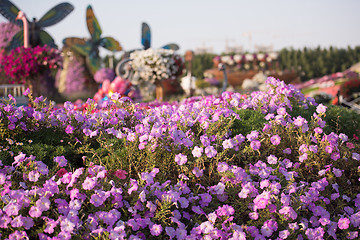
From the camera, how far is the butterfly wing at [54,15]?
1647 cm

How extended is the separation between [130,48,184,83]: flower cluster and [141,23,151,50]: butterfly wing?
872cm

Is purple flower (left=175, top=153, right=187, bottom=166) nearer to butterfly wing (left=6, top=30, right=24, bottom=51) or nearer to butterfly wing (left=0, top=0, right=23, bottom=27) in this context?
butterfly wing (left=6, top=30, right=24, bottom=51)

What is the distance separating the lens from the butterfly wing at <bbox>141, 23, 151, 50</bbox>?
1838 cm

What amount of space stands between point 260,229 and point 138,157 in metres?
1.19

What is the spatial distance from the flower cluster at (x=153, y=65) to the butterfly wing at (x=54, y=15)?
27.3 ft

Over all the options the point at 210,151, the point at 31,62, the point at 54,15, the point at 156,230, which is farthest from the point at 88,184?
the point at 54,15

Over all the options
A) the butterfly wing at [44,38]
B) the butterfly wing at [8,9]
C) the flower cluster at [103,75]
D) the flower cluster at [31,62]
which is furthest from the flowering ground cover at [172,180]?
the butterfly wing at [8,9]

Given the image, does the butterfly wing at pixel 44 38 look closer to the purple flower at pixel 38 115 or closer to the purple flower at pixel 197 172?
the purple flower at pixel 38 115

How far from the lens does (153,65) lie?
32.2ft

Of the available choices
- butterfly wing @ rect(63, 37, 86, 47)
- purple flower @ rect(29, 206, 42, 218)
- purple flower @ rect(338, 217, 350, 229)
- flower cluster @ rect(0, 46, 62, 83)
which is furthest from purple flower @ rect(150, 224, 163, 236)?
butterfly wing @ rect(63, 37, 86, 47)

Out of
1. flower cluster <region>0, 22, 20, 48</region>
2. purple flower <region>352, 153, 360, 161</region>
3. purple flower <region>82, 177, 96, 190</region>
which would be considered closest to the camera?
purple flower <region>82, 177, 96, 190</region>

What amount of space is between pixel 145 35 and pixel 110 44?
5.84ft

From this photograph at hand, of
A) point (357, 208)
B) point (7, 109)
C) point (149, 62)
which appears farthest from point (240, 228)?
point (149, 62)

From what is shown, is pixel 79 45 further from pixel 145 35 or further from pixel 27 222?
pixel 27 222
